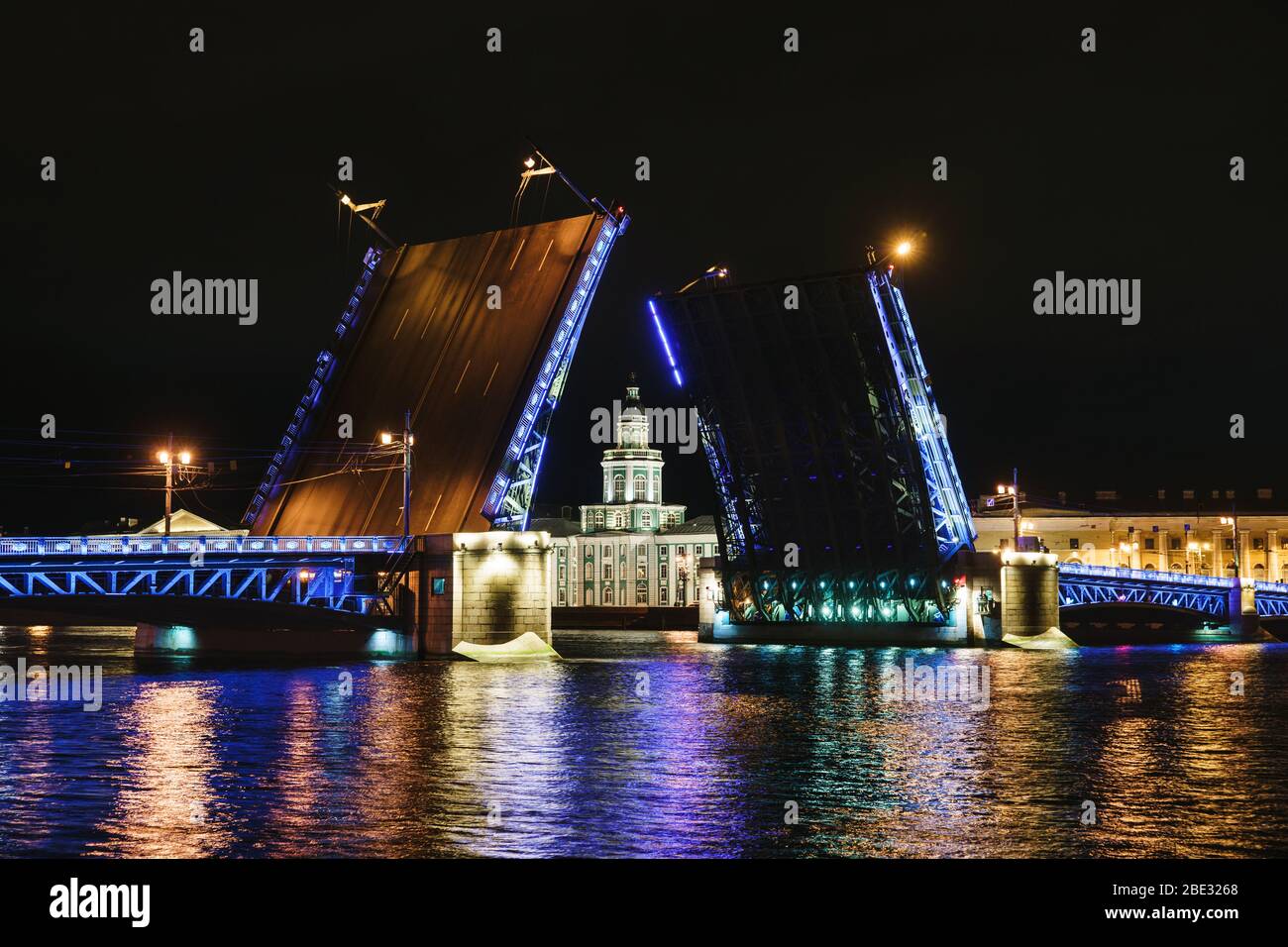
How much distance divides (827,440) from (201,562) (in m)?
19.8

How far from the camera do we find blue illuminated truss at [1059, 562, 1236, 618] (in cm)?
7194

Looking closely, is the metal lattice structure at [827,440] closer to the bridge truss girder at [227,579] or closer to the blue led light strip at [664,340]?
the blue led light strip at [664,340]

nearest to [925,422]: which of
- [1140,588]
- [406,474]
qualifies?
[406,474]

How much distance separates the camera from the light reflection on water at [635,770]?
15828mm

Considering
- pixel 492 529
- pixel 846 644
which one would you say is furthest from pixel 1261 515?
pixel 492 529

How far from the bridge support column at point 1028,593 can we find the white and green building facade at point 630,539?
6189cm

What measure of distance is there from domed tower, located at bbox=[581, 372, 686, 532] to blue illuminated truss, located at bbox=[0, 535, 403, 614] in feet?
268

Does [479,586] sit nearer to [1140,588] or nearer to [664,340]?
[664,340]

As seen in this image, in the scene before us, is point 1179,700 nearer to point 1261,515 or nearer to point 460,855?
point 460,855

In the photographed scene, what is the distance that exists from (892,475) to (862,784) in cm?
3458

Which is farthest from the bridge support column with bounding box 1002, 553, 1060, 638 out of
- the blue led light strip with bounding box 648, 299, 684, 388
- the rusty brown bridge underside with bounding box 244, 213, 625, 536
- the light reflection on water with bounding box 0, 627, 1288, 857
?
the rusty brown bridge underside with bounding box 244, 213, 625, 536

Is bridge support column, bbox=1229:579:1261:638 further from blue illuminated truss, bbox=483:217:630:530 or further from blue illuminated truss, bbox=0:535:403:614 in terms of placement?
blue illuminated truss, bbox=0:535:403:614

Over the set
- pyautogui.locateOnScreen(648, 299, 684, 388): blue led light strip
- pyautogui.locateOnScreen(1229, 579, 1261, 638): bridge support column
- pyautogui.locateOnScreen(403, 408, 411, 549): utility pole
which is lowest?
pyautogui.locateOnScreen(1229, 579, 1261, 638): bridge support column
